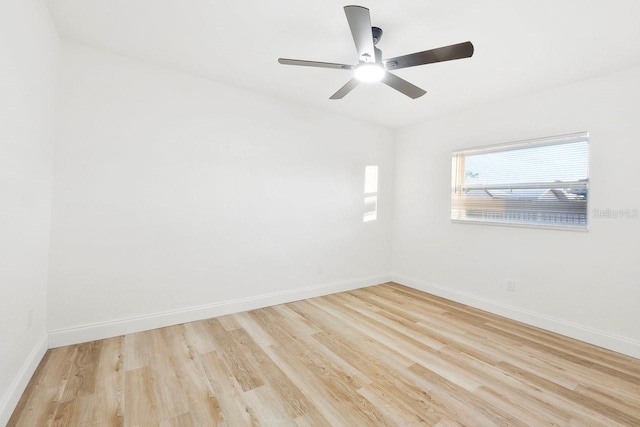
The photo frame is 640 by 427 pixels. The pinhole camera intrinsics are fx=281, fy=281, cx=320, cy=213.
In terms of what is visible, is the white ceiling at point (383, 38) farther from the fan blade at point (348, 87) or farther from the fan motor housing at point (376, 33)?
the fan blade at point (348, 87)

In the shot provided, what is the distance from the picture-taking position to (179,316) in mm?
2727

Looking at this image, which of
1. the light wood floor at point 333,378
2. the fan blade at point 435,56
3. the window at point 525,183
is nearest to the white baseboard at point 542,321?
the light wood floor at point 333,378

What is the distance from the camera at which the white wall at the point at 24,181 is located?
1423mm

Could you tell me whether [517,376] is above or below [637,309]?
below

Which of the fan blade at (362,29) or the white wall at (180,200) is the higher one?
the fan blade at (362,29)

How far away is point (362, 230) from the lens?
13.6 ft

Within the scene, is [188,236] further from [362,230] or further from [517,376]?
[517,376]

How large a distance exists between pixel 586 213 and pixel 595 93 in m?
1.10

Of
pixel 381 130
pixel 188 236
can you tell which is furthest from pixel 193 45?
pixel 381 130

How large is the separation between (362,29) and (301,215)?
7.39 feet

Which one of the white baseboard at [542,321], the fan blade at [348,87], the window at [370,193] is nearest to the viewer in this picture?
the fan blade at [348,87]

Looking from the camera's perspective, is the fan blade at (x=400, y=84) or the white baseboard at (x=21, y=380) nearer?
the white baseboard at (x=21, y=380)

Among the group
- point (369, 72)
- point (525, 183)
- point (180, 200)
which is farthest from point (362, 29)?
point (525, 183)

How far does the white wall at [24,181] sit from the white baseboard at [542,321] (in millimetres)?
3980
